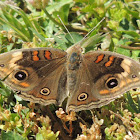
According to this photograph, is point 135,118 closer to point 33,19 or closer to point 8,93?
point 8,93

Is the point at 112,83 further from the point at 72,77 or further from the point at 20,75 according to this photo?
the point at 20,75

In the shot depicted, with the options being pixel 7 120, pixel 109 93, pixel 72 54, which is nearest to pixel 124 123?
pixel 109 93

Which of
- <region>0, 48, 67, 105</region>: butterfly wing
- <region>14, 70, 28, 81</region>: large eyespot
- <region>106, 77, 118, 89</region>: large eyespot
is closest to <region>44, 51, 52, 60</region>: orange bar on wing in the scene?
<region>0, 48, 67, 105</region>: butterfly wing

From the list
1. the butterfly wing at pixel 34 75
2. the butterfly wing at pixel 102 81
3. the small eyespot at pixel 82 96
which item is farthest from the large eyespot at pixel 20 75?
the small eyespot at pixel 82 96

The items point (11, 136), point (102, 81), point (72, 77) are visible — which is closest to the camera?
point (11, 136)

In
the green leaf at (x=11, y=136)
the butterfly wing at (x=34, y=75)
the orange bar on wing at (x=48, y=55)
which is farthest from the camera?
the orange bar on wing at (x=48, y=55)

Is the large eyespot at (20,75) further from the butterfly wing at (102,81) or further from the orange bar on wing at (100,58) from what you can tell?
the orange bar on wing at (100,58)

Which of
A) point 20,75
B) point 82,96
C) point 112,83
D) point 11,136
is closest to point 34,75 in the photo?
point 20,75

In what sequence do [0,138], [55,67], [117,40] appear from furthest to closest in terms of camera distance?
[117,40]
[55,67]
[0,138]
